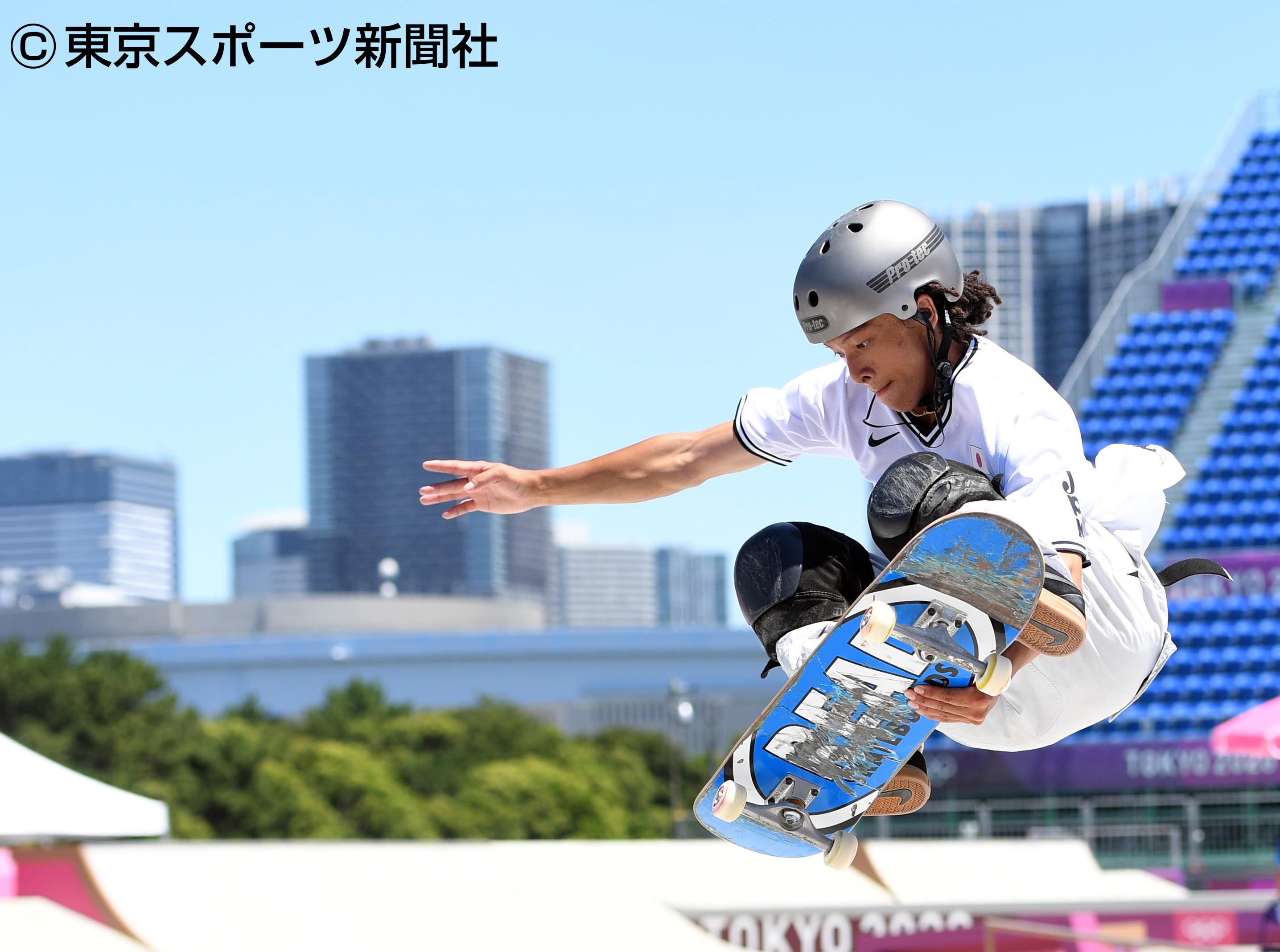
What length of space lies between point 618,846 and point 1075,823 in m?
13.7

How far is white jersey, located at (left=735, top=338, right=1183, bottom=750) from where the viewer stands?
3877mm

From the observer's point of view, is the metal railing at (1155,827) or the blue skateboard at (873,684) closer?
the blue skateboard at (873,684)

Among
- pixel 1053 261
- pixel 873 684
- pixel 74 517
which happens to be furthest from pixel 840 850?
pixel 74 517

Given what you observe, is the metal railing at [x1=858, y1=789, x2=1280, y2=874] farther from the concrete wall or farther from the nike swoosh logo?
the concrete wall

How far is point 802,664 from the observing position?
12.9 feet

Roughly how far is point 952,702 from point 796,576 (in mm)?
511

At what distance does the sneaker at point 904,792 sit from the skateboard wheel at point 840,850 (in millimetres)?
115

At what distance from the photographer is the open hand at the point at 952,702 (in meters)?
3.89

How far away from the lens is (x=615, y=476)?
4.70 meters

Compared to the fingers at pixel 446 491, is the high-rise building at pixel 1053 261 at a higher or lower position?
higher

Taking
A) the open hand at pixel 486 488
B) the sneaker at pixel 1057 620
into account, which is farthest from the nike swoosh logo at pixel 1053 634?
the open hand at pixel 486 488

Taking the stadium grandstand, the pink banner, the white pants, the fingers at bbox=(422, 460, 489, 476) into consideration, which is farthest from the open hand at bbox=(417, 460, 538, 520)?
the pink banner

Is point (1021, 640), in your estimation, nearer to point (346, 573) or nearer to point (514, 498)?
point (514, 498)

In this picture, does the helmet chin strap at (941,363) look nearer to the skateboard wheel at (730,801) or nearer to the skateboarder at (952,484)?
the skateboarder at (952,484)
